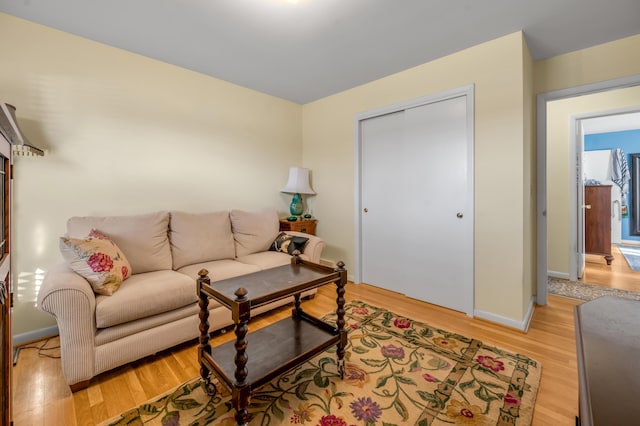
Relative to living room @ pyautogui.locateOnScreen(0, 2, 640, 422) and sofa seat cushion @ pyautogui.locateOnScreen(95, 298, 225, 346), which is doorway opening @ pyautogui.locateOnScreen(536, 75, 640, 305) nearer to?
living room @ pyautogui.locateOnScreen(0, 2, 640, 422)

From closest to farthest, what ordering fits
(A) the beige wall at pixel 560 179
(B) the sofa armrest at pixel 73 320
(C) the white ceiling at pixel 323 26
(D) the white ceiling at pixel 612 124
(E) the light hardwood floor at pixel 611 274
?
1. (B) the sofa armrest at pixel 73 320
2. (C) the white ceiling at pixel 323 26
3. (E) the light hardwood floor at pixel 611 274
4. (A) the beige wall at pixel 560 179
5. (D) the white ceiling at pixel 612 124

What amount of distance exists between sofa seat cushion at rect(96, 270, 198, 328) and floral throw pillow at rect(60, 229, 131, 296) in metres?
0.07

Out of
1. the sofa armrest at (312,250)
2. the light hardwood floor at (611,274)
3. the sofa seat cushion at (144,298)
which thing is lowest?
the light hardwood floor at (611,274)

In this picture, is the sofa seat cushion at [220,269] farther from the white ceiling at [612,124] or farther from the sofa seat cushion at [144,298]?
the white ceiling at [612,124]

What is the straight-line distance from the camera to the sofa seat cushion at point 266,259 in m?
2.60

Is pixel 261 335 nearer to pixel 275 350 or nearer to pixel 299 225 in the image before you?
pixel 275 350

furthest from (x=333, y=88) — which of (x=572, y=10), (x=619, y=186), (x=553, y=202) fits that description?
(x=619, y=186)

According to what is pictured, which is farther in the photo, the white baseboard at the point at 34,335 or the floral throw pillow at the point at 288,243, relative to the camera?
the floral throw pillow at the point at 288,243

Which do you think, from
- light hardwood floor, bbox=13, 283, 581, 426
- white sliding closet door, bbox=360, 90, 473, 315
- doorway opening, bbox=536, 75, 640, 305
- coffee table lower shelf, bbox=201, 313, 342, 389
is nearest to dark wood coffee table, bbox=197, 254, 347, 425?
coffee table lower shelf, bbox=201, 313, 342, 389

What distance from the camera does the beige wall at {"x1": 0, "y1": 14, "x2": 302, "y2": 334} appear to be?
2074 mm

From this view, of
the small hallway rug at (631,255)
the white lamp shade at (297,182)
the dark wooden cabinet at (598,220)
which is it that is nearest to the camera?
the white lamp shade at (297,182)

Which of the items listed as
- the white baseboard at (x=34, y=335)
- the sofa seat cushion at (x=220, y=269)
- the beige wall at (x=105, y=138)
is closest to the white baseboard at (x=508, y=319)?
the sofa seat cushion at (x=220, y=269)

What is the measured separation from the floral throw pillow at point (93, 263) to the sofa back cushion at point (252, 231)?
3.98ft

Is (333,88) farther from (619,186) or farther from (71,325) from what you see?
(619,186)
